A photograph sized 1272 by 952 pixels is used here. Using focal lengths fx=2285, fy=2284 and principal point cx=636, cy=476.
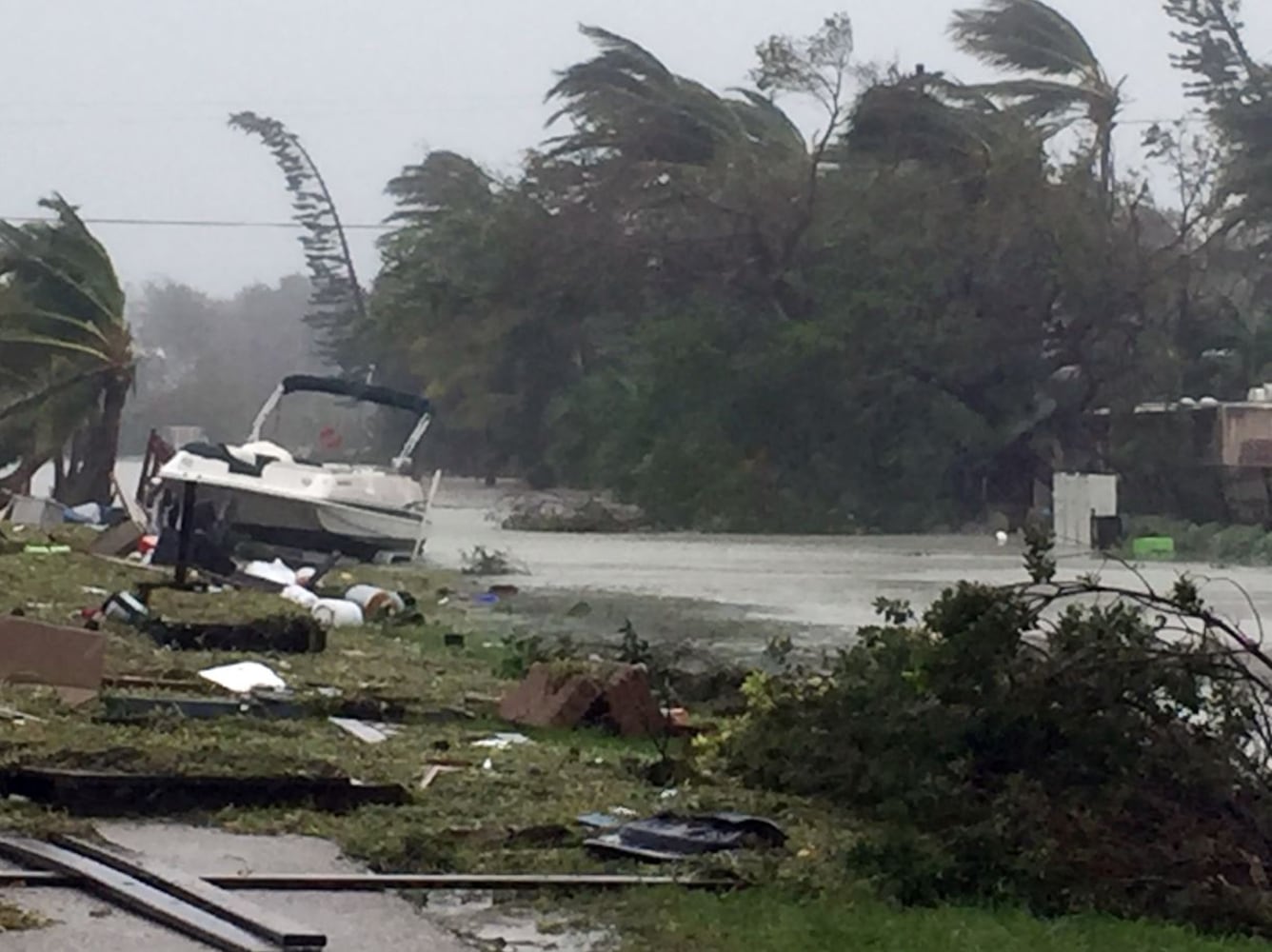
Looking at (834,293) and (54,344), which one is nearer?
(54,344)

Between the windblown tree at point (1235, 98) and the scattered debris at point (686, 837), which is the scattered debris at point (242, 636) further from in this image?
Answer: the windblown tree at point (1235, 98)

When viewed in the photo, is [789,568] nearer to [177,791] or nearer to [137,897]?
[177,791]

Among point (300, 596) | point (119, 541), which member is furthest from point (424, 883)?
point (119, 541)

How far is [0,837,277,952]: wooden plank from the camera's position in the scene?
5963 millimetres

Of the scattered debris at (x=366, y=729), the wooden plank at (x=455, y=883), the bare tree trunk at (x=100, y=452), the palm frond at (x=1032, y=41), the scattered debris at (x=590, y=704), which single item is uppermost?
the palm frond at (x=1032, y=41)

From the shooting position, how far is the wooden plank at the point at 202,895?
234 inches

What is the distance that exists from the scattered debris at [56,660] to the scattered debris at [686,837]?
394cm

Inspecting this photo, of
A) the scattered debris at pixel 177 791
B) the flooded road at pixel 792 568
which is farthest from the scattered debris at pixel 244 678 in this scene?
the flooded road at pixel 792 568

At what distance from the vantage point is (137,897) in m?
6.40

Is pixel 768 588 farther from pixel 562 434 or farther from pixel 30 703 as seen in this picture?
pixel 562 434

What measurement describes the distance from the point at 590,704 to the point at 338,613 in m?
6.47

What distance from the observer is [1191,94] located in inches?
2323

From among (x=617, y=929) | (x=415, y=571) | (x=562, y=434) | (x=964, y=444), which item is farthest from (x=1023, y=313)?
(x=617, y=929)

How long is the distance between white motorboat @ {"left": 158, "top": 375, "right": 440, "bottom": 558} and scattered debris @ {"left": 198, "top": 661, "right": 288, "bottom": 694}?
12237 mm
